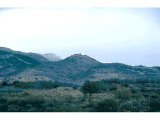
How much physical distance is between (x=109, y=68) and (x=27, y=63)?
1347 centimetres

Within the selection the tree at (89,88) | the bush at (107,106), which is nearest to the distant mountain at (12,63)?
the tree at (89,88)

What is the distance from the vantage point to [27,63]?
66.9 meters

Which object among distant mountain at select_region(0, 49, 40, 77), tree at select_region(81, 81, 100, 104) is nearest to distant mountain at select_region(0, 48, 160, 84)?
distant mountain at select_region(0, 49, 40, 77)

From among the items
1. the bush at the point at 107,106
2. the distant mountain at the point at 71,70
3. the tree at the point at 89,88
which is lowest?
the bush at the point at 107,106

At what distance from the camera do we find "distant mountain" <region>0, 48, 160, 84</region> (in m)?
57.6

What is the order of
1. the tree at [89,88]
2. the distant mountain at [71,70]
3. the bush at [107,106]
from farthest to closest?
the distant mountain at [71,70] → the tree at [89,88] → the bush at [107,106]

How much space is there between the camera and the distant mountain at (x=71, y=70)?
57.6 metres

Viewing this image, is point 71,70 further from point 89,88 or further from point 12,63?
point 89,88

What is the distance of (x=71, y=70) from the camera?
2445 inches

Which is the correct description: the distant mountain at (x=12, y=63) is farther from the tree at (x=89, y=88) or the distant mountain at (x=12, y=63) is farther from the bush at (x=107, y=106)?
the bush at (x=107, y=106)

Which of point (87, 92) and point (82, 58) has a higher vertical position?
point (82, 58)

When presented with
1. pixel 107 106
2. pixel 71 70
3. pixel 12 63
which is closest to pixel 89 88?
pixel 107 106
